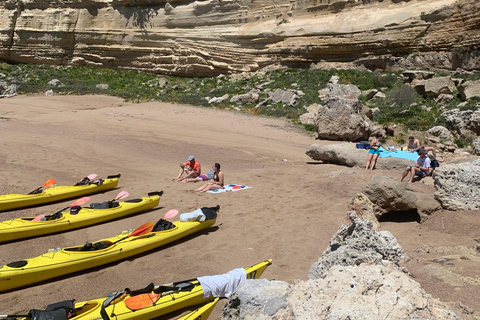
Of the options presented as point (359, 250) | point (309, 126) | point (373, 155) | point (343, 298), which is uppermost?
point (343, 298)

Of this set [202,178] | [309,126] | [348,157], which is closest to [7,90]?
[309,126]

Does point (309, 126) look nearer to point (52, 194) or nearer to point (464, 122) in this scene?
point (464, 122)

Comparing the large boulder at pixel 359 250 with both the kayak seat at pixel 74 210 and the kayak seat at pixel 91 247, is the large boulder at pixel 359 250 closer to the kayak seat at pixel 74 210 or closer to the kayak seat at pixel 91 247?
the kayak seat at pixel 91 247

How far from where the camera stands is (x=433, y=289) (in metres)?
3.85

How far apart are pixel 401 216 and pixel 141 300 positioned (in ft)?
15.2

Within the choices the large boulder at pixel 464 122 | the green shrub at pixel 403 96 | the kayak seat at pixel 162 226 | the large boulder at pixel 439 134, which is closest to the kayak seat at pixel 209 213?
the kayak seat at pixel 162 226

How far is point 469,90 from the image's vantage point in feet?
55.2

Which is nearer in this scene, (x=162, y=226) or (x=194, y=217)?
(x=162, y=226)

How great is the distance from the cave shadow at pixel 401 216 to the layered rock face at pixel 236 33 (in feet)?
55.2

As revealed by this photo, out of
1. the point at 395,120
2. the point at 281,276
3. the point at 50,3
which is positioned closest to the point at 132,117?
the point at 395,120

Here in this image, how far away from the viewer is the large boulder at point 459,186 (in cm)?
629

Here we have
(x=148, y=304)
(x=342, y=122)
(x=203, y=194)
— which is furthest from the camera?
(x=342, y=122)

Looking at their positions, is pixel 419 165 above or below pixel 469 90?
below

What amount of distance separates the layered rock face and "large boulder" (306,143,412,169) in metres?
13.6
